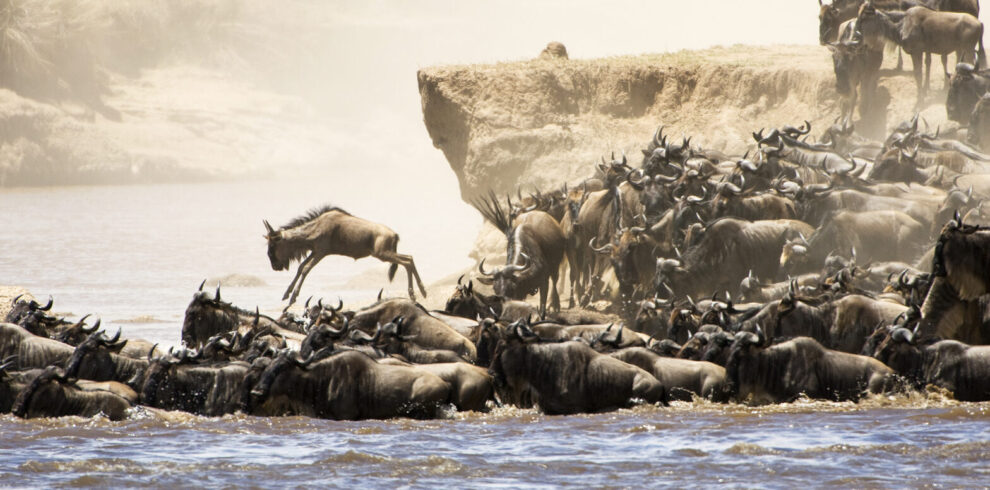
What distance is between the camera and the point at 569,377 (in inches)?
425

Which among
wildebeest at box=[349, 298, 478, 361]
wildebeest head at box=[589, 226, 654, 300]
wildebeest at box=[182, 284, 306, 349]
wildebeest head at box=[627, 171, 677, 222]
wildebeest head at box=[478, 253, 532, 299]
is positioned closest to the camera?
wildebeest at box=[349, 298, 478, 361]

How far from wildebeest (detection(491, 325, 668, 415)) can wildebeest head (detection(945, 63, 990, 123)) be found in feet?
38.5

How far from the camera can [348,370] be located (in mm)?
10570

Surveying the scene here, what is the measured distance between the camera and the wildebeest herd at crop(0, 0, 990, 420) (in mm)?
10703

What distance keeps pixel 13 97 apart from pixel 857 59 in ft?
196

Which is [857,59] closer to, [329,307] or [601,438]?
[329,307]

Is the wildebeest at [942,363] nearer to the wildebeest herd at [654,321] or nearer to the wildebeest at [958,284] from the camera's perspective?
the wildebeest herd at [654,321]

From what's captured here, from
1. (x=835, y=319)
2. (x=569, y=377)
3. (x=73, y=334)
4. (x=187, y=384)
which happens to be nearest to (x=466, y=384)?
(x=569, y=377)

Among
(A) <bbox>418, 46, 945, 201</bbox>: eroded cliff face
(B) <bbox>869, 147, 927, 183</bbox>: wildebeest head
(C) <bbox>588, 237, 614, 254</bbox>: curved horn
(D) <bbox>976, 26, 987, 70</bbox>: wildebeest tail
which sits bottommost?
(C) <bbox>588, 237, 614, 254</bbox>: curved horn

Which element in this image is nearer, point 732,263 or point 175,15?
point 732,263

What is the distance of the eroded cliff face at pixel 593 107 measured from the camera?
22.3m

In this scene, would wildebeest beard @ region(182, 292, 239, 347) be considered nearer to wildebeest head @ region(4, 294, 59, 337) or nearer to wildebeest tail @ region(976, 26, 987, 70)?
wildebeest head @ region(4, 294, 59, 337)

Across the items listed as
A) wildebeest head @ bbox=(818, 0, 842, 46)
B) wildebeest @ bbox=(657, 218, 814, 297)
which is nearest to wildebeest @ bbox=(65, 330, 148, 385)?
wildebeest @ bbox=(657, 218, 814, 297)

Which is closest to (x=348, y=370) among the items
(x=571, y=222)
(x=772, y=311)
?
(x=772, y=311)
